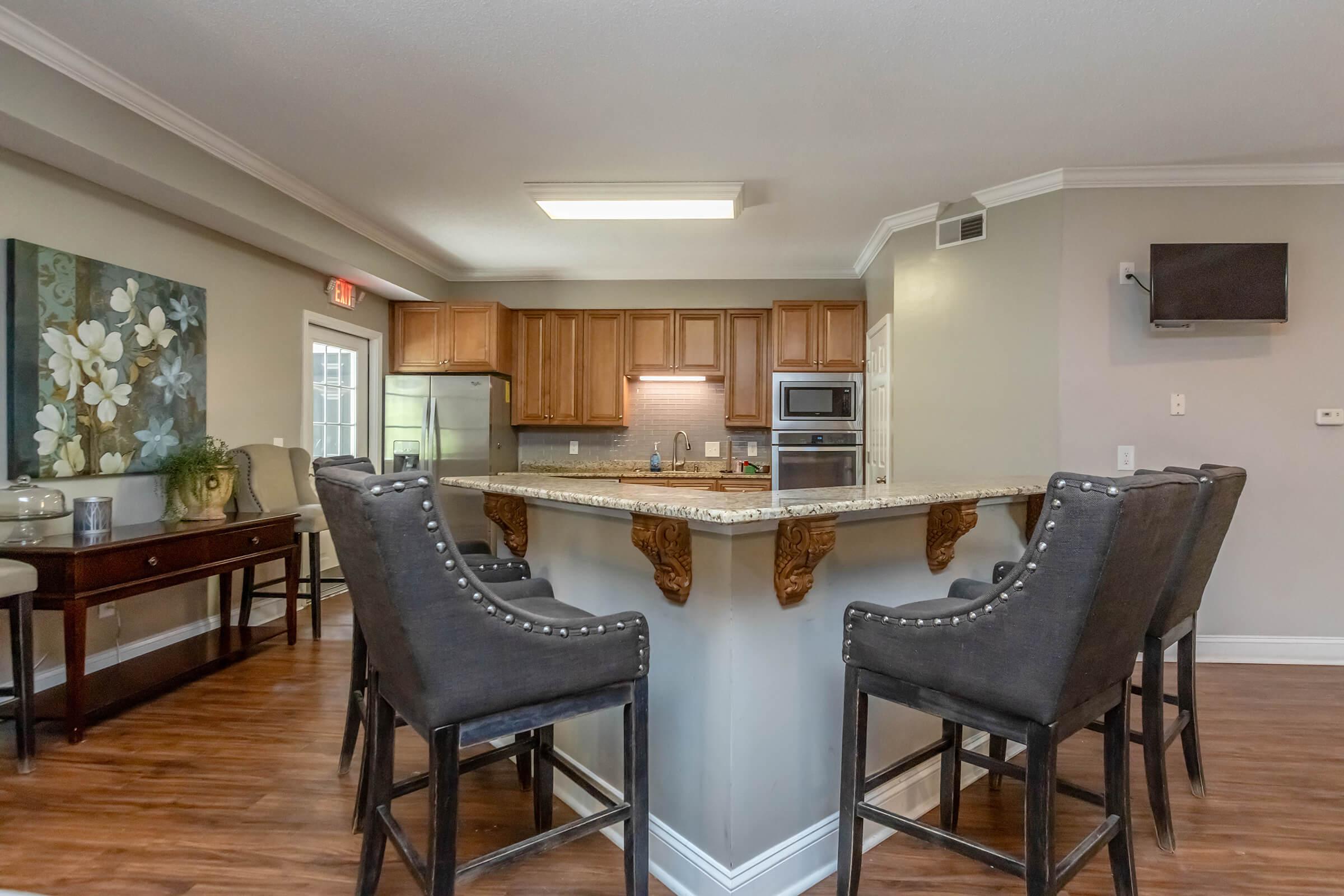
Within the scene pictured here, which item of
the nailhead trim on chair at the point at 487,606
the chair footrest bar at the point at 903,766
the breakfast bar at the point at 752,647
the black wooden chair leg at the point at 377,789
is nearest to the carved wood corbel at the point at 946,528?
the breakfast bar at the point at 752,647

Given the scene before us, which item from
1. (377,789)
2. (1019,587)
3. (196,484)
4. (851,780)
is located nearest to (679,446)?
(196,484)

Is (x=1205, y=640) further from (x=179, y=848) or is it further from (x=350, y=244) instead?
(x=350, y=244)

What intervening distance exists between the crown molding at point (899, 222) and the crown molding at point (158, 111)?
10.8 ft

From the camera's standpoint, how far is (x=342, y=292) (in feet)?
15.7

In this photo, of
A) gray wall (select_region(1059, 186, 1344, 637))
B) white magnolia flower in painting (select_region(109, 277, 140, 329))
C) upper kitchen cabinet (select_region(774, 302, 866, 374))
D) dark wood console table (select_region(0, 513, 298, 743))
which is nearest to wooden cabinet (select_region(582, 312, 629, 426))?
upper kitchen cabinet (select_region(774, 302, 866, 374))

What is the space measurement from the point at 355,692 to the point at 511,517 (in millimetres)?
695

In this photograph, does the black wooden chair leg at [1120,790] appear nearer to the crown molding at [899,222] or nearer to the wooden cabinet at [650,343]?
the crown molding at [899,222]

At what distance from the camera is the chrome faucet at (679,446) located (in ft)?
19.3

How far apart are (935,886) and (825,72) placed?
260cm

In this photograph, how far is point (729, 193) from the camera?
3629mm

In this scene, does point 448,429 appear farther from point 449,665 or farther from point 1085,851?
point 1085,851

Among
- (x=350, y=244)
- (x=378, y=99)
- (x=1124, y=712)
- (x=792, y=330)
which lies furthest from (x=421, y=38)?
(x=792, y=330)

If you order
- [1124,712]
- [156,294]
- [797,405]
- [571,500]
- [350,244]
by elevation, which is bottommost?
[1124,712]

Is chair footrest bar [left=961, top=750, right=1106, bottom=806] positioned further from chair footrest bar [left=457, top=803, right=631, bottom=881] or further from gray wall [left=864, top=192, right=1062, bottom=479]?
gray wall [left=864, top=192, right=1062, bottom=479]
